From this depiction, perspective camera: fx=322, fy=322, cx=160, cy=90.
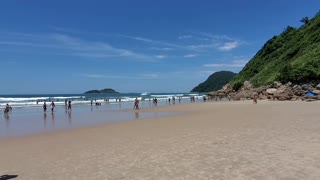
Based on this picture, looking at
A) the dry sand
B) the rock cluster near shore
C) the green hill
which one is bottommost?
the dry sand

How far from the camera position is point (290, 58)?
Answer: 78188 millimetres

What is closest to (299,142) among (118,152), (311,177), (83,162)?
(311,177)

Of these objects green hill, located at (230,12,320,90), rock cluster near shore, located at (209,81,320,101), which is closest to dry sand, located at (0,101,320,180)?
rock cluster near shore, located at (209,81,320,101)

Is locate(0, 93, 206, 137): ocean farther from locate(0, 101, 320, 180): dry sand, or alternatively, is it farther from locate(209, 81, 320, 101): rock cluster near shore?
locate(209, 81, 320, 101): rock cluster near shore

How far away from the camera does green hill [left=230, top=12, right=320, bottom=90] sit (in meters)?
58.0

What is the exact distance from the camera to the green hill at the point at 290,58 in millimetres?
58019

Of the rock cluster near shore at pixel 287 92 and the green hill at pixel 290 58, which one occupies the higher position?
the green hill at pixel 290 58

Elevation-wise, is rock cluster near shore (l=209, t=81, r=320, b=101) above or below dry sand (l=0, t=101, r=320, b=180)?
above

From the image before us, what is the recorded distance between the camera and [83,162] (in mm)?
10406

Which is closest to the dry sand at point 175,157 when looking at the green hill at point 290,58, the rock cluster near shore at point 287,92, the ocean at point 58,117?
the ocean at point 58,117

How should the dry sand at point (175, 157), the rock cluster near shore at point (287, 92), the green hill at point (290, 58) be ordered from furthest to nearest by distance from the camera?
the green hill at point (290, 58)
the rock cluster near shore at point (287, 92)
the dry sand at point (175, 157)

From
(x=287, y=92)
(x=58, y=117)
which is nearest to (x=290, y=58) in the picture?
(x=287, y=92)

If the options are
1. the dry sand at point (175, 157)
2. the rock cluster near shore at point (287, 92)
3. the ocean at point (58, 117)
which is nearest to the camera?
the dry sand at point (175, 157)

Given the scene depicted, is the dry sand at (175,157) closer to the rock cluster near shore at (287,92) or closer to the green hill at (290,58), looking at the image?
the rock cluster near shore at (287,92)
